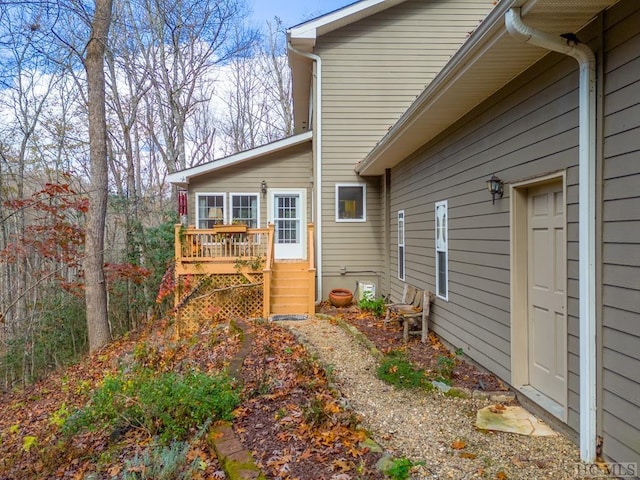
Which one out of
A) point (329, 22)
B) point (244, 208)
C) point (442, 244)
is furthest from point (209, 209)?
point (442, 244)

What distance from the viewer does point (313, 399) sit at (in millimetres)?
3875

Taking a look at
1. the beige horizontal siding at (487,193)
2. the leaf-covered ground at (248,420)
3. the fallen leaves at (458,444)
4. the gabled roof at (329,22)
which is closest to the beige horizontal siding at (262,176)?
the gabled roof at (329,22)

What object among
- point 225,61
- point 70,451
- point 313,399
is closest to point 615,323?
point 313,399

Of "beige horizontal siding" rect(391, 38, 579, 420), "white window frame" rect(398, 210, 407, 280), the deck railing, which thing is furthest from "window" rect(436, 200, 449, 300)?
the deck railing

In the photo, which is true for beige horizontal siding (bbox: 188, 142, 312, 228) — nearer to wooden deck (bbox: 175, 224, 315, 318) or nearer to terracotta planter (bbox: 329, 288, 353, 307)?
wooden deck (bbox: 175, 224, 315, 318)

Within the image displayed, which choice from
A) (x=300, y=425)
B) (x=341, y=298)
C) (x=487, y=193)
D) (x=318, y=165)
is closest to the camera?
(x=300, y=425)

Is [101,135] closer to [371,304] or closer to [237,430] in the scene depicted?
[371,304]

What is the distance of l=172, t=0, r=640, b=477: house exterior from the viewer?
257 cm

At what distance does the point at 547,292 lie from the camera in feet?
11.7

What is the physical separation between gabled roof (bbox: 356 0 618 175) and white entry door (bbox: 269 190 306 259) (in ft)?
14.5

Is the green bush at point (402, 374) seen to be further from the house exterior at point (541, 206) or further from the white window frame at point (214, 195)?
the white window frame at point (214, 195)

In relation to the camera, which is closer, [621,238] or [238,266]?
[621,238]

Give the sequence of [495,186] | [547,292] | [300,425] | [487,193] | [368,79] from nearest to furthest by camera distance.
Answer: [300,425] < [547,292] < [495,186] < [487,193] < [368,79]

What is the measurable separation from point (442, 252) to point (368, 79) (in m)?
5.16
